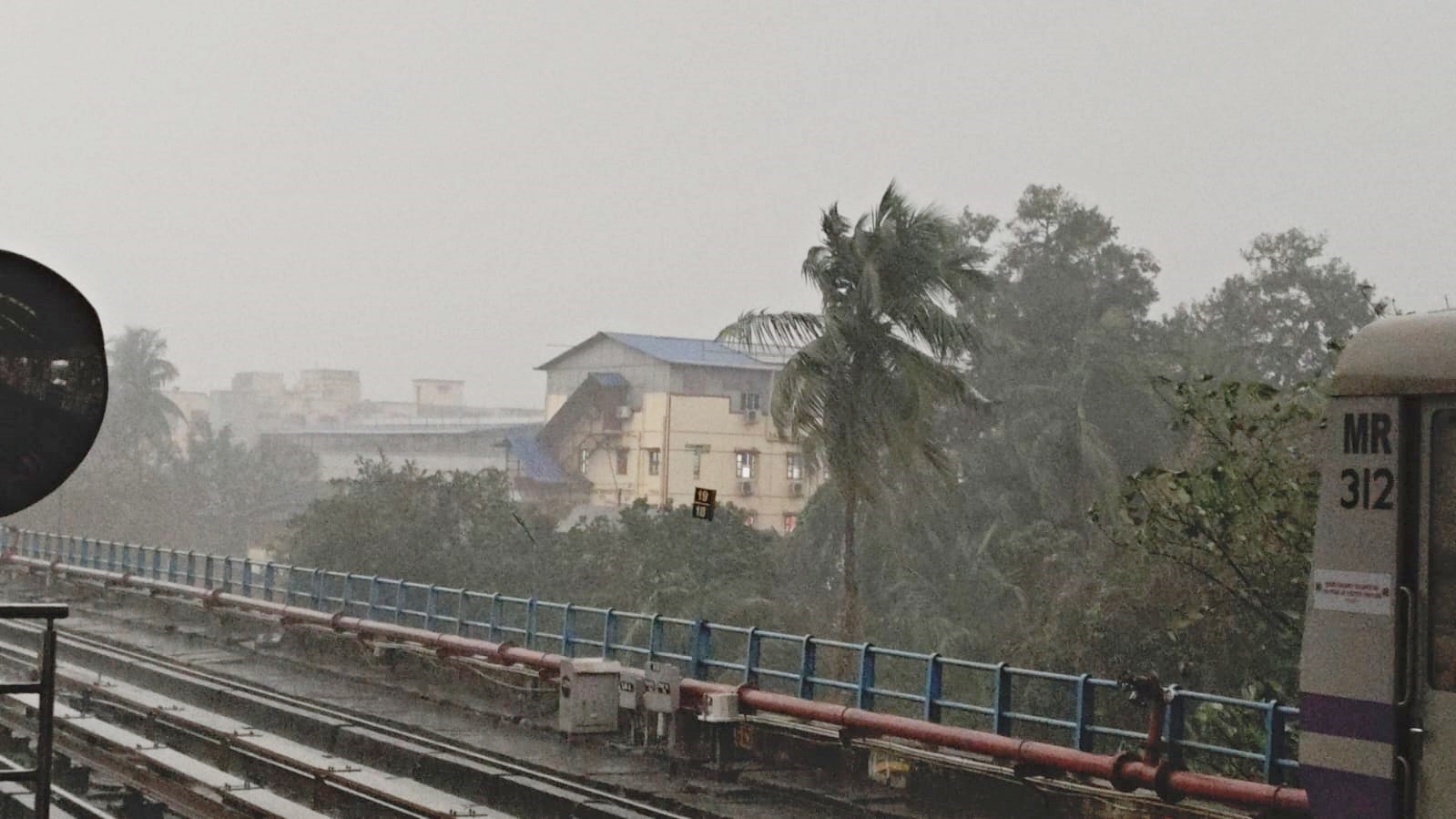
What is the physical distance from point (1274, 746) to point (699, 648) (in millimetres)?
8463

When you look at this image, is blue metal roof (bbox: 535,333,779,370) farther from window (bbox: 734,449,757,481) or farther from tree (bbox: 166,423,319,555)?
tree (bbox: 166,423,319,555)

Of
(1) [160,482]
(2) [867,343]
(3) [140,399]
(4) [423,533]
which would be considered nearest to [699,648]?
(2) [867,343]

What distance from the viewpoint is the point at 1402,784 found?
6355 millimetres

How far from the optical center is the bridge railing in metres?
13.4

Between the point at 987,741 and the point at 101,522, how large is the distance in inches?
2583

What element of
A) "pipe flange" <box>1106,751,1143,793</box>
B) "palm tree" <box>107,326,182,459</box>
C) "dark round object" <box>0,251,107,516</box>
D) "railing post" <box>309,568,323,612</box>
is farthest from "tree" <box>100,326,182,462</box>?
"dark round object" <box>0,251,107,516</box>

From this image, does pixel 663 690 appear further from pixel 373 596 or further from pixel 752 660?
pixel 373 596

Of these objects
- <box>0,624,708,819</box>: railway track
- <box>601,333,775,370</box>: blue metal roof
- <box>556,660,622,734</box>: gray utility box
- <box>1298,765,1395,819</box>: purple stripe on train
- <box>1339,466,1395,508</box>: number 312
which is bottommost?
<box>0,624,708,819</box>: railway track

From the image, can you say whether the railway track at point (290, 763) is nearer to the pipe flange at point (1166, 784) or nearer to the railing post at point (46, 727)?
the pipe flange at point (1166, 784)

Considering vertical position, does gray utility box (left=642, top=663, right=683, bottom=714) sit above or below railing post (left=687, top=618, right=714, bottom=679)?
below

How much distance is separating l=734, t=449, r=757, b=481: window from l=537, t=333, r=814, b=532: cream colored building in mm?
29

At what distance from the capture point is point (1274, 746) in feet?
38.8

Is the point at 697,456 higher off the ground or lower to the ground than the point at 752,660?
higher

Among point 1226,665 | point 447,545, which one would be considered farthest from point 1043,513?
point 1226,665
